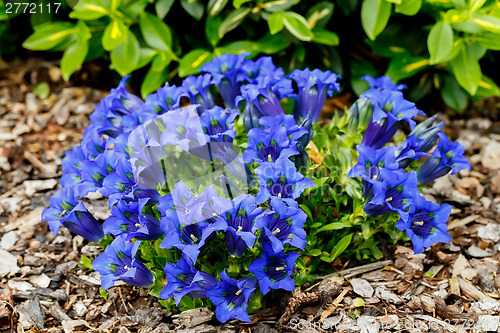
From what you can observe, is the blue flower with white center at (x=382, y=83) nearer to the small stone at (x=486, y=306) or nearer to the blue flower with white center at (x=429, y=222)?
the blue flower with white center at (x=429, y=222)

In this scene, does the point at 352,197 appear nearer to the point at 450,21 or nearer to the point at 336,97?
the point at 450,21

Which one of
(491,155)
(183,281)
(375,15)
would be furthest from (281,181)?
(491,155)

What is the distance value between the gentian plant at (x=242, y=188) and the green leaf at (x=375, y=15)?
387mm

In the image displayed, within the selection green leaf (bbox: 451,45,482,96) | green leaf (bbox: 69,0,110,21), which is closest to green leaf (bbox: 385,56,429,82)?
green leaf (bbox: 451,45,482,96)

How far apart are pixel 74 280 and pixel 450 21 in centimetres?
265

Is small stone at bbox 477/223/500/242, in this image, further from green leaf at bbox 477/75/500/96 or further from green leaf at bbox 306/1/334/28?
green leaf at bbox 306/1/334/28

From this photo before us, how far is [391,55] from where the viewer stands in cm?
363

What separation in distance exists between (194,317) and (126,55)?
1941 millimetres

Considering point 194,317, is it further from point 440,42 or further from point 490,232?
point 440,42

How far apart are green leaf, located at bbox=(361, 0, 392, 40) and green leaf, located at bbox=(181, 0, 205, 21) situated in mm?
1112

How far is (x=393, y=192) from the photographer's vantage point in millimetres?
2289

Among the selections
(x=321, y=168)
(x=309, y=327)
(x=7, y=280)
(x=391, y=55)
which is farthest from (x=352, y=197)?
(x=7, y=280)

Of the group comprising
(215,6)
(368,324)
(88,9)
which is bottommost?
(368,324)

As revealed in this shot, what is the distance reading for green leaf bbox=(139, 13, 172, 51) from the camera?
11.4ft
